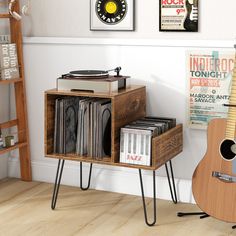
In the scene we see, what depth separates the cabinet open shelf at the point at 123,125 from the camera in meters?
2.63

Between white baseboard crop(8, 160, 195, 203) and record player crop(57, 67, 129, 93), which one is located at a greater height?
record player crop(57, 67, 129, 93)

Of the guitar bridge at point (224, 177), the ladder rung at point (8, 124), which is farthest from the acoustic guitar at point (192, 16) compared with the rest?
the ladder rung at point (8, 124)

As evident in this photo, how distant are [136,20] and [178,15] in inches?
9.6

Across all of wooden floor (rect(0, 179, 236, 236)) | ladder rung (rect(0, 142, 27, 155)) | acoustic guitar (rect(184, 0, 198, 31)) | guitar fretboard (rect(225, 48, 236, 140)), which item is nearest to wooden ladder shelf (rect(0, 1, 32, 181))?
ladder rung (rect(0, 142, 27, 155))

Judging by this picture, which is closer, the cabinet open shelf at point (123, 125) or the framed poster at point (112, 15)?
the cabinet open shelf at point (123, 125)

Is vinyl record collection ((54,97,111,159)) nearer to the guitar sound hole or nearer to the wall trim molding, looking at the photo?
the wall trim molding

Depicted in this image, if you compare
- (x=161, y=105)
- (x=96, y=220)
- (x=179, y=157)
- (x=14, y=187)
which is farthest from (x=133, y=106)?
(x=14, y=187)

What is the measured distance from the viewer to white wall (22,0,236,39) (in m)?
2.79

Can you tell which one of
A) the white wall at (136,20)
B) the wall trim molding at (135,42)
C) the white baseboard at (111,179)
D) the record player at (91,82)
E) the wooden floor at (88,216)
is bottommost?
the wooden floor at (88,216)

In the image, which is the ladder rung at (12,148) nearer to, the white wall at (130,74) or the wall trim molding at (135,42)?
the white wall at (130,74)

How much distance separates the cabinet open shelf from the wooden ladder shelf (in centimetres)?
43

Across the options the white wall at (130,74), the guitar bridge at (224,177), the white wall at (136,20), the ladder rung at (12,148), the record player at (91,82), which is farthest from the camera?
the ladder rung at (12,148)

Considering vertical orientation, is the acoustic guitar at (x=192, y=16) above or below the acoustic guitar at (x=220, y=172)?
above

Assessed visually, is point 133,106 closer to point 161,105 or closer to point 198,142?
point 161,105
